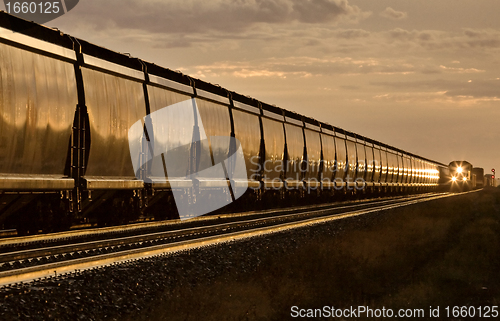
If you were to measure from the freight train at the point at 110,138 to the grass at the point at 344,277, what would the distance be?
3.38m

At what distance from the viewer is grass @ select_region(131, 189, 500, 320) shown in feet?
23.1

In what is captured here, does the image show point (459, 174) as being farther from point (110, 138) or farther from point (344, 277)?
point (110, 138)

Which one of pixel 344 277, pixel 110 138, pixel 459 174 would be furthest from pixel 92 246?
pixel 459 174

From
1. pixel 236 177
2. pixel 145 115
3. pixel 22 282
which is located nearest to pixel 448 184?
pixel 236 177

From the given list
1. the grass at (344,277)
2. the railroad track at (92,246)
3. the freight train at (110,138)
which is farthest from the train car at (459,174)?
the railroad track at (92,246)

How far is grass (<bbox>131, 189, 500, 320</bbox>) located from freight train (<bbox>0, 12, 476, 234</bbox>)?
338cm

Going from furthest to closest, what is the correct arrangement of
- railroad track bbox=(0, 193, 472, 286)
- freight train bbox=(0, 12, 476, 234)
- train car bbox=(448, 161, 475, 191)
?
train car bbox=(448, 161, 475, 191), freight train bbox=(0, 12, 476, 234), railroad track bbox=(0, 193, 472, 286)

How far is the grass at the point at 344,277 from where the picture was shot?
23.1 feet

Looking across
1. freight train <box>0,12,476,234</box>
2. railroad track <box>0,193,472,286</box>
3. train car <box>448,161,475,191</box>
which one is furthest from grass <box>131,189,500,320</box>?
train car <box>448,161,475,191</box>

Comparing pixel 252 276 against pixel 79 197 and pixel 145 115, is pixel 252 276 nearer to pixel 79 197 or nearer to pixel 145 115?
pixel 79 197

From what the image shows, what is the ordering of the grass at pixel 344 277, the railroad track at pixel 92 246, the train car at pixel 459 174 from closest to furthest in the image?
the grass at pixel 344 277, the railroad track at pixel 92 246, the train car at pixel 459 174

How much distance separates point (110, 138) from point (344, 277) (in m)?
5.34

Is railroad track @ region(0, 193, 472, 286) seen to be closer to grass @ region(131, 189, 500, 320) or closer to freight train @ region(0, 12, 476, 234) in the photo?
freight train @ region(0, 12, 476, 234)

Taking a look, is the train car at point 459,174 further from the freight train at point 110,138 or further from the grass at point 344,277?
the grass at point 344,277
